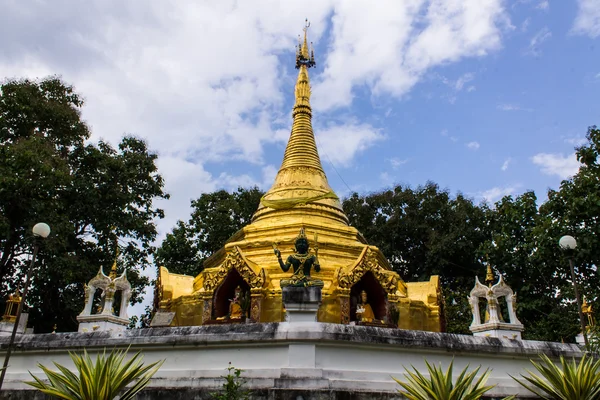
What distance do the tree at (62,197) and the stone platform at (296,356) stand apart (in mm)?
11637

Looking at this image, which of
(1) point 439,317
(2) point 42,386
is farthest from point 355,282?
(2) point 42,386

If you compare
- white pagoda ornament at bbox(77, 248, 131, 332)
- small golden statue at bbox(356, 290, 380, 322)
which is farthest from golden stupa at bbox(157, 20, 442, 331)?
white pagoda ornament at bbox(77, 248, 131, 332)

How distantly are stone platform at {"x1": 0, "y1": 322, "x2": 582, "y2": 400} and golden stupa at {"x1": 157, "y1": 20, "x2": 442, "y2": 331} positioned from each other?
475 centimetres

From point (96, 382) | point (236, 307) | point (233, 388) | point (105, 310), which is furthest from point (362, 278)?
point (96, 382)

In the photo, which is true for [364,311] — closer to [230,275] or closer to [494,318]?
[494,318]

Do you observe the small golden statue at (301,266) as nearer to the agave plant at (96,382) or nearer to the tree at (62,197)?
the agave plant at (96,382)

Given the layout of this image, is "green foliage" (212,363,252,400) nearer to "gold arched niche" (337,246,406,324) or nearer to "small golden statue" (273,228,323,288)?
"small golden statue" (273,228,323,288)

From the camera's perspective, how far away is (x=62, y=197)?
73.2 ft

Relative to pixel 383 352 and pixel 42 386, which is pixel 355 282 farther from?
pixel 42 386

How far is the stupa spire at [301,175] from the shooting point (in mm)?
18766

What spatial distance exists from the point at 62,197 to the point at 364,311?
14444 mm

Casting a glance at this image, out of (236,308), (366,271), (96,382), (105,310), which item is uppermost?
(366,271)

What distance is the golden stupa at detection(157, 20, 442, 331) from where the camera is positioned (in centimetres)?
1455

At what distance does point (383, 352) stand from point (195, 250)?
24874 mm
